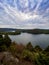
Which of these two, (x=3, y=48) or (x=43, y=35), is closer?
(x=3, y=48)

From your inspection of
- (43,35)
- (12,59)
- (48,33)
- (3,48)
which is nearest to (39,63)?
(12,59)

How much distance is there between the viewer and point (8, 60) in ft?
14.1

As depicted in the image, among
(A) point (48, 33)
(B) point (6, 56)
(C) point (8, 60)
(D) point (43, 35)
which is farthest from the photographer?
(D) point (43, 35)

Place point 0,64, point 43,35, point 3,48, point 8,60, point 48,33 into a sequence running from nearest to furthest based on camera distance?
point 0,64, point 8,60, point 3,48, point 48,33, point 43,35

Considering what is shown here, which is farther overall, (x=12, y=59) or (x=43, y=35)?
(x=43, y=35)

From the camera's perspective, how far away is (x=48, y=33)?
14.4 metres

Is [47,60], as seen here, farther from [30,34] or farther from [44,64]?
[30,34]

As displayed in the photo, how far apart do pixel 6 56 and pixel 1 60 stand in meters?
0.29

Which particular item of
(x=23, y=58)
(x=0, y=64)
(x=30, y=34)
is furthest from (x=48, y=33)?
(x=0, y=64)

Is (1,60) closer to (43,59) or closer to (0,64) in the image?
(0,64)

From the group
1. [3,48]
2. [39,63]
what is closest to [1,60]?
[39,63]

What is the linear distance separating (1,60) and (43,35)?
1175 cm

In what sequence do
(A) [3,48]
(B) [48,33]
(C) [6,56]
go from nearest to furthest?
(C) [6,56] < (A) [3,48] < (B) [48,33]

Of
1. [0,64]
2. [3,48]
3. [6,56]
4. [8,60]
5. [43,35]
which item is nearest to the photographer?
[0,64]
